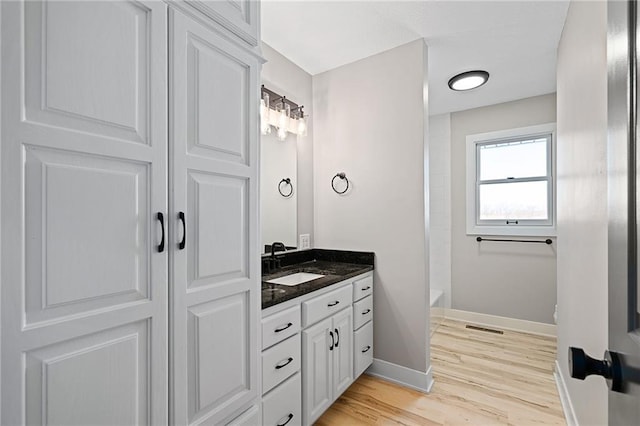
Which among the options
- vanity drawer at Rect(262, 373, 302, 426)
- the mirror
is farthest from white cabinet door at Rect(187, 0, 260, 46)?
vanity drawer at Rect(262, 373, 302, 426)

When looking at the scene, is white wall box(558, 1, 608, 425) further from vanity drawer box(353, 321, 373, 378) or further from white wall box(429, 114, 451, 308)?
white wall box(429, 114, 451, 308)

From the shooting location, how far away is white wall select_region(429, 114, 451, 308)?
3.72 m

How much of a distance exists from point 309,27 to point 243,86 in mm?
1207

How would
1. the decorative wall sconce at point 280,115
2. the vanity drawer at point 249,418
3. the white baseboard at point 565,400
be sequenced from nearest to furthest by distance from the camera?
the vanity drawer at point 249,418 < the white baseboard at point 565,400 < the decorative wall sconce at point 280,115

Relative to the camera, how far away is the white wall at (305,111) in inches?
93.7

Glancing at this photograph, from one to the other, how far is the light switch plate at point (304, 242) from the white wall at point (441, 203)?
1.94 meters

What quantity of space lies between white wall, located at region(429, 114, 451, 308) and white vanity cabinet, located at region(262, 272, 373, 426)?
186 centimetres

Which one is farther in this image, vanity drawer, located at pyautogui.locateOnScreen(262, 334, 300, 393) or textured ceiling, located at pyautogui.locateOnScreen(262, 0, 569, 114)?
textured ceiling, located at pyautogui.locateOnScreen(262, 0, 569, 114)

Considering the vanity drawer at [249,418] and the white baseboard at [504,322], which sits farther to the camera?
the white baseboard at [504,322]

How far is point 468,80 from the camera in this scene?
2738 mm

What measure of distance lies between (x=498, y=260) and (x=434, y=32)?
8.29 feet

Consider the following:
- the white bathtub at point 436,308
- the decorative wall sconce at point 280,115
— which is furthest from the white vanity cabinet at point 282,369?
the white bathtub at point 436,308

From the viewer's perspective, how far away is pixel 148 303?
2.85 ft

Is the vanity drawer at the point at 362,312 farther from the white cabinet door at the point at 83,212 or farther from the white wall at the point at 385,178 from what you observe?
the white cabinet door at the point at 83,212
